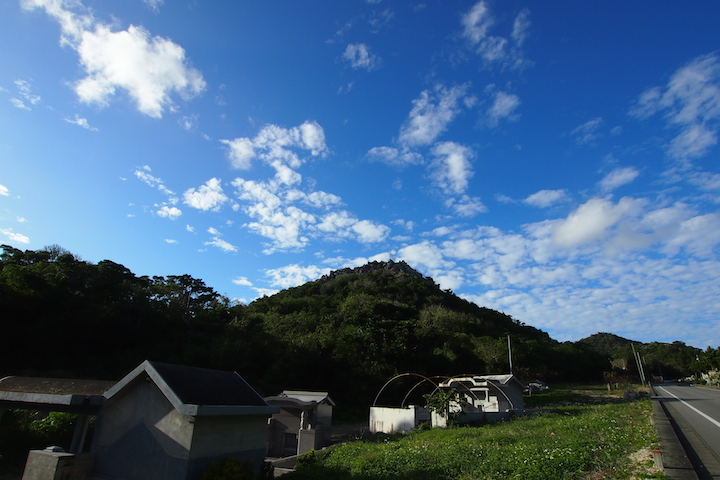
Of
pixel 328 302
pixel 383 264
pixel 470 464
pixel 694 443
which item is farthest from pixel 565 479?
pixel 383 264

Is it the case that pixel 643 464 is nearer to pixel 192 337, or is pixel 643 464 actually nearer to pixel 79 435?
pixel 79 435

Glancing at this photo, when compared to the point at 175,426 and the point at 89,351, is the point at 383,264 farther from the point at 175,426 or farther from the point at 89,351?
the point at 175,426

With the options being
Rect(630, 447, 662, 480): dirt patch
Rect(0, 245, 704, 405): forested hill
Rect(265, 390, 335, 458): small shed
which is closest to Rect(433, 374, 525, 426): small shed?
Rect(0, 245, 704, 405): forested hill

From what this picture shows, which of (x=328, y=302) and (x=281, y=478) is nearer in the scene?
(x=281, y=478)

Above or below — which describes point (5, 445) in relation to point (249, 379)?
below

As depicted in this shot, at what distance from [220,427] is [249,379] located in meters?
24.2

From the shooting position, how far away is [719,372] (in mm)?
54281

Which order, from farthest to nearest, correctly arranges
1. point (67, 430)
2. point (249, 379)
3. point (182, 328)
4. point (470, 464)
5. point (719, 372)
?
point (719, 372), point (182, 328), point (249, 379), point (67, 430), point (470, 464)

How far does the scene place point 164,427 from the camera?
8672 mm

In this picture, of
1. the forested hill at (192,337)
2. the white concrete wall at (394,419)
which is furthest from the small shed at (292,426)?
the forested hill at (192,337)

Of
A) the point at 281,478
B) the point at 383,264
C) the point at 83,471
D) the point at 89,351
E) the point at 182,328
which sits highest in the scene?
the point at 383,264

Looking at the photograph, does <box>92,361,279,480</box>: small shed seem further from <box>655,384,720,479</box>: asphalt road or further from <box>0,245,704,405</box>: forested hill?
<box>0,245,704,405</box>: forested hill

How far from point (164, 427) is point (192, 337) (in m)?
28.1

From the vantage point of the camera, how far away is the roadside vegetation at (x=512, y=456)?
8.61 meters
